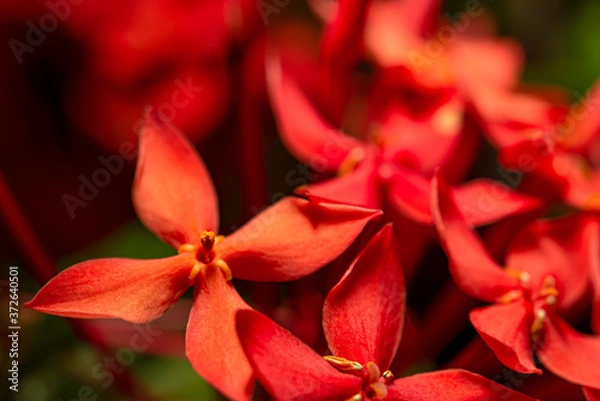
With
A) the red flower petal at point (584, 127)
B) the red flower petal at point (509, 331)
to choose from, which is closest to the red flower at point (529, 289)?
the red flower petal at point (509, 331)

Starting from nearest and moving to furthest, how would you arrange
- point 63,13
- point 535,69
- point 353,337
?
point 353,337
point 63,13
point 535,69

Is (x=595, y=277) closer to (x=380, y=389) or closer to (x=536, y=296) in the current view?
(x=536, y=296)

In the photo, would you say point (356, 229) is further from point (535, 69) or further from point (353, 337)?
point (535, 69)

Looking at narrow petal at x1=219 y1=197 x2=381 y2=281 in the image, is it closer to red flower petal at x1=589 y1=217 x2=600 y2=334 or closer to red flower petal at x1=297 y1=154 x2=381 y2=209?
red flower petal at x1=297 y1=154 x2=381 y2=209

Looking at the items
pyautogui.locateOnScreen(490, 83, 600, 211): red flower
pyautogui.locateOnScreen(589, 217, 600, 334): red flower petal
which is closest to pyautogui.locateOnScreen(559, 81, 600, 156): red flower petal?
pyautogui.locateOnScreen(490, 83, 600, 211): red flower

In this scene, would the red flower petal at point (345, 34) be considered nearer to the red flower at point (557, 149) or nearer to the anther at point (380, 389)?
the red flower at point (557, 149)

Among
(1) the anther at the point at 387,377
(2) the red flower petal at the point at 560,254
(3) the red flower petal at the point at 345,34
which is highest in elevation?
(3) the red flower petal at the point at 345,34

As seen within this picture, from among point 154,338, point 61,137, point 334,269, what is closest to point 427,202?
point 334,269
